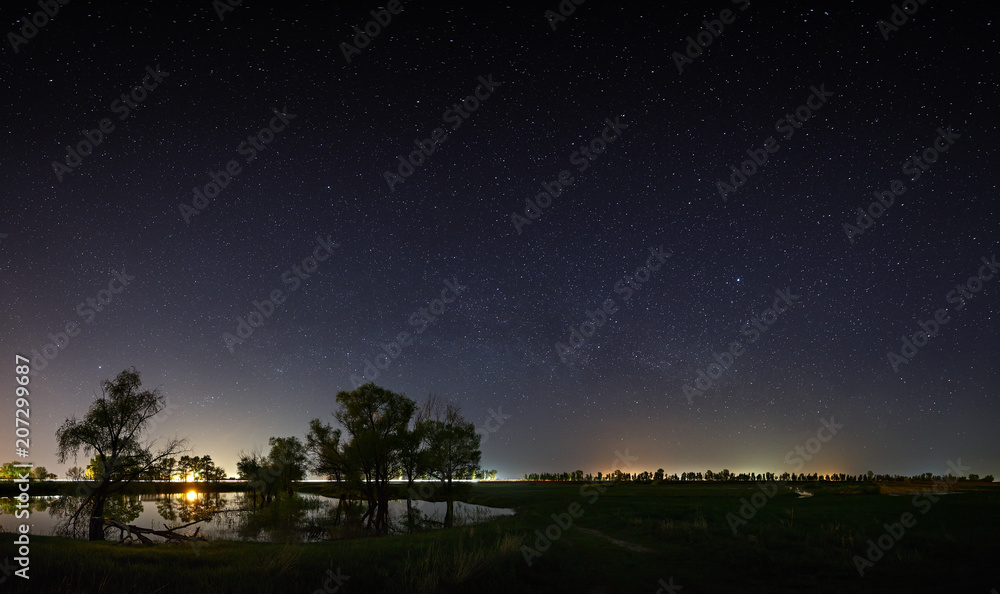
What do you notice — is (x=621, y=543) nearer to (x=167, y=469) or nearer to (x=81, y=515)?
(x=167, y=469)

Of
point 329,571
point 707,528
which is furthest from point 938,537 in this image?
point 329,571

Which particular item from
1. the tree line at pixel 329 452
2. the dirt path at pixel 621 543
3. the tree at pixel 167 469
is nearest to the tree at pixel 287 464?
the tree line at pixel 329 452

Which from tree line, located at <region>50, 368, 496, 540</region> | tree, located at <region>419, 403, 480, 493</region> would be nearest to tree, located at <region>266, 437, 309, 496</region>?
tree line, located at <region>50, 368, 496, 540</region>

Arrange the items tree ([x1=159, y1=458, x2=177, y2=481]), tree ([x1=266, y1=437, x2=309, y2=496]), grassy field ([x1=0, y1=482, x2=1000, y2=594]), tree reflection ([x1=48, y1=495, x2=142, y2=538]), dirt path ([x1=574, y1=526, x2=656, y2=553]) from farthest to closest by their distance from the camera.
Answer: tree ([x1=266, y1=437, x2=309, y2=496])
tree ([x1=159, y1=458, x2=177, y2=481])
tree reflection ([x1=48, y1=495, x2=142, y2=538])
dirt path ([x1=574, y1=526, x2=656, y2=553])
grassy field ([x1=0, y1=482, x2=1000, y2=594])

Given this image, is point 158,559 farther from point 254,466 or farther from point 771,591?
point 254,466

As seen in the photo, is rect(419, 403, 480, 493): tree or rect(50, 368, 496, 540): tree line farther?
rect(419, 403, 480, 493): tree

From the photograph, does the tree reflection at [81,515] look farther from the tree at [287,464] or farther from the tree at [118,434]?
the tree at [287,464]

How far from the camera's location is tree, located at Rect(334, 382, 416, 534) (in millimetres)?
50594

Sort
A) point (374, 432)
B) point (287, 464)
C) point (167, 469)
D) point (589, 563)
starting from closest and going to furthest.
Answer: point (589, 563) < point (167, 469) < point (374, 432) < point (287, 464)

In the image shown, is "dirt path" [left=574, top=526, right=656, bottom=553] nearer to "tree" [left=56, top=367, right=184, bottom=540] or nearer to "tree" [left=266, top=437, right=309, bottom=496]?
"tree" [left=56, top=367, right=184, bottom=540]

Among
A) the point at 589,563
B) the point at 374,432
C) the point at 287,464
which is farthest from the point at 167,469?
the point at 287,464

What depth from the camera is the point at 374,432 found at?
51.1 metres

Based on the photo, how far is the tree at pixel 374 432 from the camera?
166 ft

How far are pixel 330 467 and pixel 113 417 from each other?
26.6m
